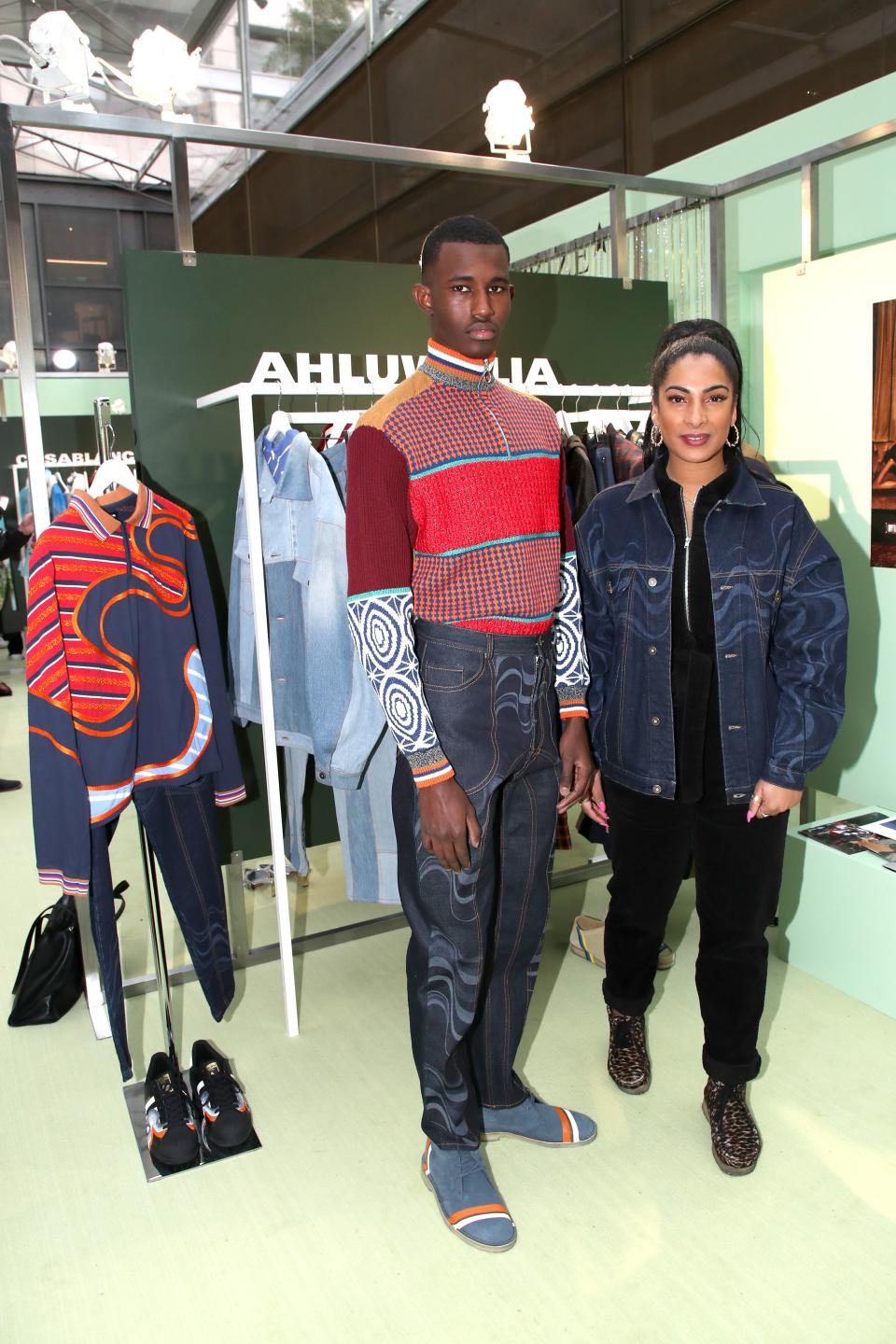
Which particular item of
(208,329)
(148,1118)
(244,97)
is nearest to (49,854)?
(148,1118)

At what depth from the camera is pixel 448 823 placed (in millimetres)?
1751

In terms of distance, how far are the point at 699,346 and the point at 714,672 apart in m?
0.63

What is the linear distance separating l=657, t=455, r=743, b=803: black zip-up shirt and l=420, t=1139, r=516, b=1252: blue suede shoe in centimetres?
85

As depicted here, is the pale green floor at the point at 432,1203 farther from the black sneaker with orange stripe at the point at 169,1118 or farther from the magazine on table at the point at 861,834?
the magazine on table at the point at 861,834

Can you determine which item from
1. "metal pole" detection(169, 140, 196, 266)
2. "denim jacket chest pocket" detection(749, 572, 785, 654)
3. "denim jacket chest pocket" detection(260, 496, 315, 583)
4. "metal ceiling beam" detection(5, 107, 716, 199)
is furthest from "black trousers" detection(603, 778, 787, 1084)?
"metal ceiling beam" detection(5, 107, 716, 199)

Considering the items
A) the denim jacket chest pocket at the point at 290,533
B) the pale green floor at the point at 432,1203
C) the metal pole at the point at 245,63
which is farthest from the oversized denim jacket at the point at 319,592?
the metal pole at the point at 245,63

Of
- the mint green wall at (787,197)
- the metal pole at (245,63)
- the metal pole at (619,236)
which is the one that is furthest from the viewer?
the metal pole at (245,63)

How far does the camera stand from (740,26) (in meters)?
4.59

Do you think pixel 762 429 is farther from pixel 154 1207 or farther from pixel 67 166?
pixel 67 166

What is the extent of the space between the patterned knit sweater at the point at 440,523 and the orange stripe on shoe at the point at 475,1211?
876mm

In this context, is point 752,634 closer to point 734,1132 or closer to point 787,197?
point 734,1132

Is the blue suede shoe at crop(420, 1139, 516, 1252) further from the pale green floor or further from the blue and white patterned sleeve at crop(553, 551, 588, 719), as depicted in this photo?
the blue and white patterned sleeve at crop(553, 551, 588, 719)

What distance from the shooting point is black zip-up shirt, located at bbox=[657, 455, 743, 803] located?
1992 mm

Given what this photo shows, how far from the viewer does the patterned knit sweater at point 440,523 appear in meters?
1.73
